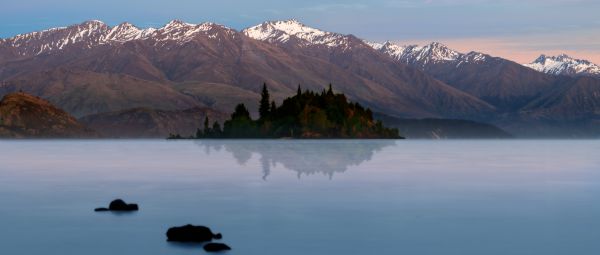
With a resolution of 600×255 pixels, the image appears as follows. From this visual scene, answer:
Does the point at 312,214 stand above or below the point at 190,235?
above

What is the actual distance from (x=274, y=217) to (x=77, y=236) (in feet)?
43.9

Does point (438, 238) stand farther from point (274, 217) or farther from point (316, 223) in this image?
point (274, 217)

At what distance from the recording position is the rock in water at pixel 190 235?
42.9 metres

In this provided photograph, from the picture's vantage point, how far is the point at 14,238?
145 ft

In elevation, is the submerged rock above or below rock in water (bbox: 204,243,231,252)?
above

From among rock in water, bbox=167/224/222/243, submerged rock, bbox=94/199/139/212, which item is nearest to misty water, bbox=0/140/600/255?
rock in water, bbox=167/224/222/243

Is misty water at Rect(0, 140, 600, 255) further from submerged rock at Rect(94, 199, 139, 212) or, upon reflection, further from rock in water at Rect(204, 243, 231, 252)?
submerged rock at Rect(94, 199, 139, 212)

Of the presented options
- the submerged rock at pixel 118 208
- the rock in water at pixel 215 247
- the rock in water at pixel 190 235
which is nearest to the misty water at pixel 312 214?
the rock in water at pixel 215 247

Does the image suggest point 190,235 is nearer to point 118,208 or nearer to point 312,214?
point 312,214

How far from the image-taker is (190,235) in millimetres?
42969

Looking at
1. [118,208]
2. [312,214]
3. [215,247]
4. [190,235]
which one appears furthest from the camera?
[118,208]

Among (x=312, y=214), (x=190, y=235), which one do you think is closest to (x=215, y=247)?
(x=190, y=235)

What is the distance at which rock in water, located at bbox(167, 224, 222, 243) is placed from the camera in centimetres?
4288

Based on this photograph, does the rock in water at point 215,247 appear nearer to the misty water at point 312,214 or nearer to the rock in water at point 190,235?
the misty water at point 312,214
